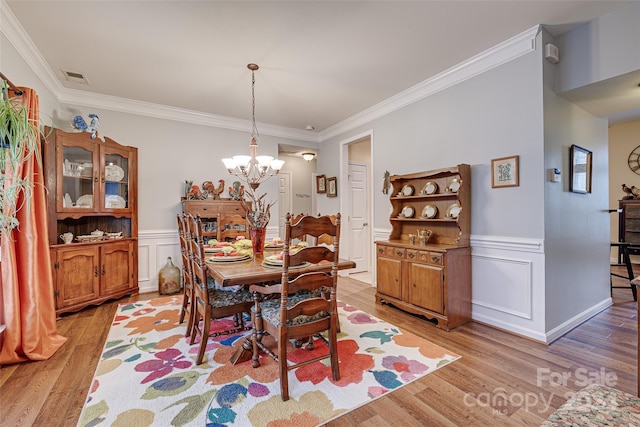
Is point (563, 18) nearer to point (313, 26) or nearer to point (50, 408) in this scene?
point (313, 26)

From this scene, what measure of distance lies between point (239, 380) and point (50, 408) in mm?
1092

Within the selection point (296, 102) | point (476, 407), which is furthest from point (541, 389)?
point (296, 102)

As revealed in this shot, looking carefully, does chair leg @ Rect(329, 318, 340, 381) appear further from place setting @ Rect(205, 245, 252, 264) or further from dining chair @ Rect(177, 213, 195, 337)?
dining chair @ Rect(177, 213, 195, 337)

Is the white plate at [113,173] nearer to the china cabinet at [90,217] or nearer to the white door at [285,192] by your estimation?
the china cabinet at [90,217]

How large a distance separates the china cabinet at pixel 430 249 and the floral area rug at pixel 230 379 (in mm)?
499

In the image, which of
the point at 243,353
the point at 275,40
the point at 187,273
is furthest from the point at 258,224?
the point at 275,40

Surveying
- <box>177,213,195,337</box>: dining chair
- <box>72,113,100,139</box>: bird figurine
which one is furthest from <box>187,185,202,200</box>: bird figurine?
<box>177,213,195,337</box>: dining chair

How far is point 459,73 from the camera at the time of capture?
124 inches

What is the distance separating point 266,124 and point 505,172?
12.4ft

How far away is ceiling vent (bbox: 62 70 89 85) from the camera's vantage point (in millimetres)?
3246

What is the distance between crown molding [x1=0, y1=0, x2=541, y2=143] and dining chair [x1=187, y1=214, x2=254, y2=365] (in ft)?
7.42

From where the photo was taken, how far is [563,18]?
2398mm

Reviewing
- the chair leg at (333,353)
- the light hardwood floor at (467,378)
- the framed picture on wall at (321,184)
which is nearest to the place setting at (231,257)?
the chair leg at (333,353)

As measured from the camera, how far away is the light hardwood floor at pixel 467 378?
64.7 inches
